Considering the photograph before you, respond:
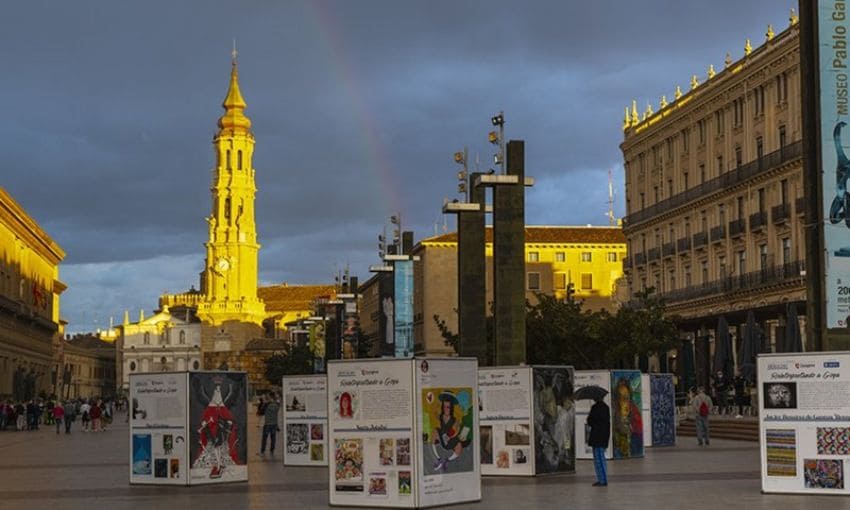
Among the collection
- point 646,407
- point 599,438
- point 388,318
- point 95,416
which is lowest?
point 95,416

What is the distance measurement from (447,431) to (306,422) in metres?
12.6

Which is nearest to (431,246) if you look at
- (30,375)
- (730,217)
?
(30,375)

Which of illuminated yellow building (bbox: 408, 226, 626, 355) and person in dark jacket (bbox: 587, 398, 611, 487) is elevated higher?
illuminated yellow building (bbox: 408, 226, 626, 355)

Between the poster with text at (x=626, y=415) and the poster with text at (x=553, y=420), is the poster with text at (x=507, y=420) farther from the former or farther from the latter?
the poster with text at (x=626, y=415)

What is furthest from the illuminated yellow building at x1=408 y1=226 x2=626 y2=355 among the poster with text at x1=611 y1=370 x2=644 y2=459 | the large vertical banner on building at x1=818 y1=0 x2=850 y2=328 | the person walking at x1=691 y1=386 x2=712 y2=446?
the large vertical banner on building at x1=818 y1=0 x2=850 y2=328

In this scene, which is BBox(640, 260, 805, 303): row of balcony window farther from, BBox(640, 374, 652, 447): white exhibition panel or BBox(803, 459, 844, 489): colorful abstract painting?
BBox(803, 459, 844, 489): colorful abstract painting

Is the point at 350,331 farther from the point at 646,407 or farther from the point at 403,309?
the point at 646,407

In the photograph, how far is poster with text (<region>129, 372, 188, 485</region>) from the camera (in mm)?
26000

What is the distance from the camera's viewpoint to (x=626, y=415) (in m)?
34.0

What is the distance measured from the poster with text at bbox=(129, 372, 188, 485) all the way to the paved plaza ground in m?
0.50

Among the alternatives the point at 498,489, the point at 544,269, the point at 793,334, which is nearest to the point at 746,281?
the point at 793,334

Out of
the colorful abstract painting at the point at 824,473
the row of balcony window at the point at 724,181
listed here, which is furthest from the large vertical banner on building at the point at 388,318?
the colorful abstract painting at the point at 824,473

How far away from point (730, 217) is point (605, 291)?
160ft

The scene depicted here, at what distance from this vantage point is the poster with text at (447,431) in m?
20.5
